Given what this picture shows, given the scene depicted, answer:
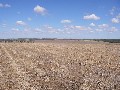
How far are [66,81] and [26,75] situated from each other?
140 inches

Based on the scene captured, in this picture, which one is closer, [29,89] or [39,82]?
[29,89]

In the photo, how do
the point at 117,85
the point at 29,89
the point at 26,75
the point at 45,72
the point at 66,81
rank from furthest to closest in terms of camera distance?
1. the point at 45,72
2. the point at 26,75
3. the point at 66,81
4. the point at 117,85
5. the point at 29,89

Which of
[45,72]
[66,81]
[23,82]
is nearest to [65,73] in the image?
[45,72]

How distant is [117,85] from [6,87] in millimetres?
6865

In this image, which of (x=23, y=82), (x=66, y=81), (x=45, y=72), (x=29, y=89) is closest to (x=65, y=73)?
(x=45, y=72)

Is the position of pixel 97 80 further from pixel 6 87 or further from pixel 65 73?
pixel 6 87

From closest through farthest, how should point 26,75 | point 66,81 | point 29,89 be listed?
point 29,89, point 66,81, point 26,75

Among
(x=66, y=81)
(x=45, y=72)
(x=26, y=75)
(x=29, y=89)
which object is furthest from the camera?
(x=45, y=72)

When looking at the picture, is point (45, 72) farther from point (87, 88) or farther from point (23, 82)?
point (87, 88)

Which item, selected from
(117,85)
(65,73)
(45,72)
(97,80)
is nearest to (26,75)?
(45,72)

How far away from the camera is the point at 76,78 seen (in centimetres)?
1652

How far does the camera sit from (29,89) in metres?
13.4

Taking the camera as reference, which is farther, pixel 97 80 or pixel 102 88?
pixel 97 80

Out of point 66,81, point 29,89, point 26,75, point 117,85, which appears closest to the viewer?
point 29,89
